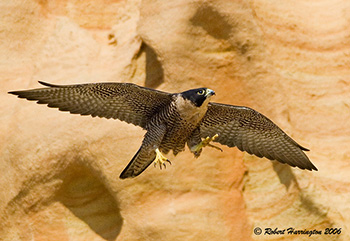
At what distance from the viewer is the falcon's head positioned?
5.99 meters

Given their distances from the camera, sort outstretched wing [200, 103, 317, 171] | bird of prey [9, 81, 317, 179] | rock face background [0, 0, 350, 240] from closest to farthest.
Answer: bird of prey [9, 81, 317, 179] < outstretched wing [200, 103, 317, 171] < rock face background [0, 0, 350, 240]

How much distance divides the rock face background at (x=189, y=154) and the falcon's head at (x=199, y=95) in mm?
1295

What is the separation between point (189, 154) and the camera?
7340 millimetres

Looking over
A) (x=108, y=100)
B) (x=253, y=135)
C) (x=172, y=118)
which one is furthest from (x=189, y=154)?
(x=108, y=100)

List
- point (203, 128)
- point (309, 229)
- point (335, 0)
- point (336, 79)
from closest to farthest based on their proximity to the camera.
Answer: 1. point (203, 128)
2. point (309, 229)
3. point (336, 79)
4. point (335, 0)

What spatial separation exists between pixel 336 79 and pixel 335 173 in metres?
1.14

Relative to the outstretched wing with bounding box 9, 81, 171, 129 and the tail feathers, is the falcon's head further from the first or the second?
the tail feathers

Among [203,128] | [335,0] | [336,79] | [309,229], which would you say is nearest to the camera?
[203,128]

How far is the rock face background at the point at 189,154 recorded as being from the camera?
23.6 feet

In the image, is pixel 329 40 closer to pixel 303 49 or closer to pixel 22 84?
pixel 303 49

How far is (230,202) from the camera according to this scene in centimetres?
727

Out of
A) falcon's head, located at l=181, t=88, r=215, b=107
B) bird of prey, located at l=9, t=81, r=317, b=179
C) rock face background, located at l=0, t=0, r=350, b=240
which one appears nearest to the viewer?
falcon's head, located at l=181, t=88, r=215, b=107

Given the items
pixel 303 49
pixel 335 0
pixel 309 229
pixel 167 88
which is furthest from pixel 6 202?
pixel 335 0
